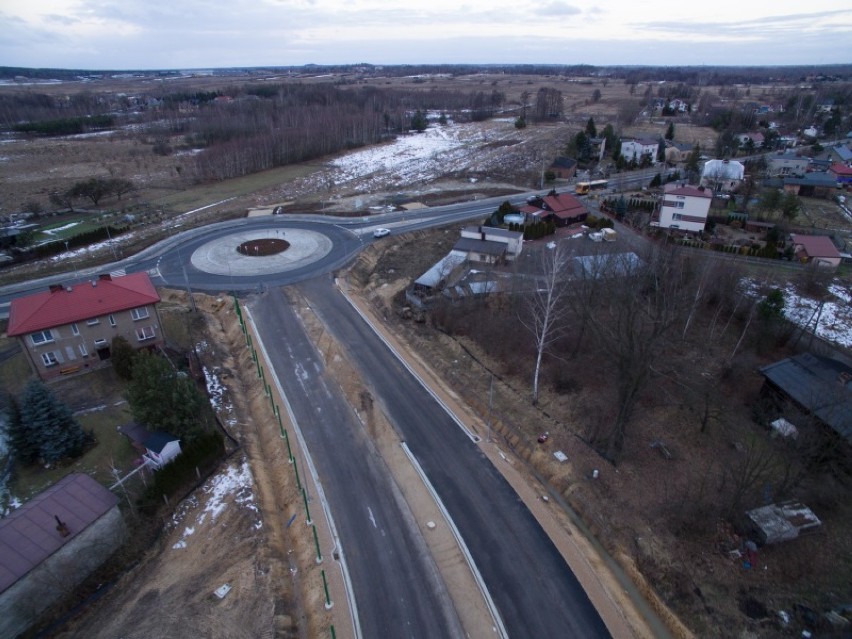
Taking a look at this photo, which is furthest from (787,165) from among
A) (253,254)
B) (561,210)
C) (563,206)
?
(253,254)

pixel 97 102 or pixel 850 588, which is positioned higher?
pixel 97 102

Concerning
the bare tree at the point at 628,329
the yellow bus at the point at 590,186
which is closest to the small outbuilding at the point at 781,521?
the bare tree at the point at 628,329

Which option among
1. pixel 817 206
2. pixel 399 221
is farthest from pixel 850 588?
pixel 817 206

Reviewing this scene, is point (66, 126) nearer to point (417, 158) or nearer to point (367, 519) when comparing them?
point (417, 158)

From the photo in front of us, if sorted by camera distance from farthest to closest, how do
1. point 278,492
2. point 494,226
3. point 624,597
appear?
1. point 494,226
2. point 278,492
3. point 624,597

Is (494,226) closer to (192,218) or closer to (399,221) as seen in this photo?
(399,221)

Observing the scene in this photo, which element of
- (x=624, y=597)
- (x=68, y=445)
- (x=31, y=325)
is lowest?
(x=624, y=597)
